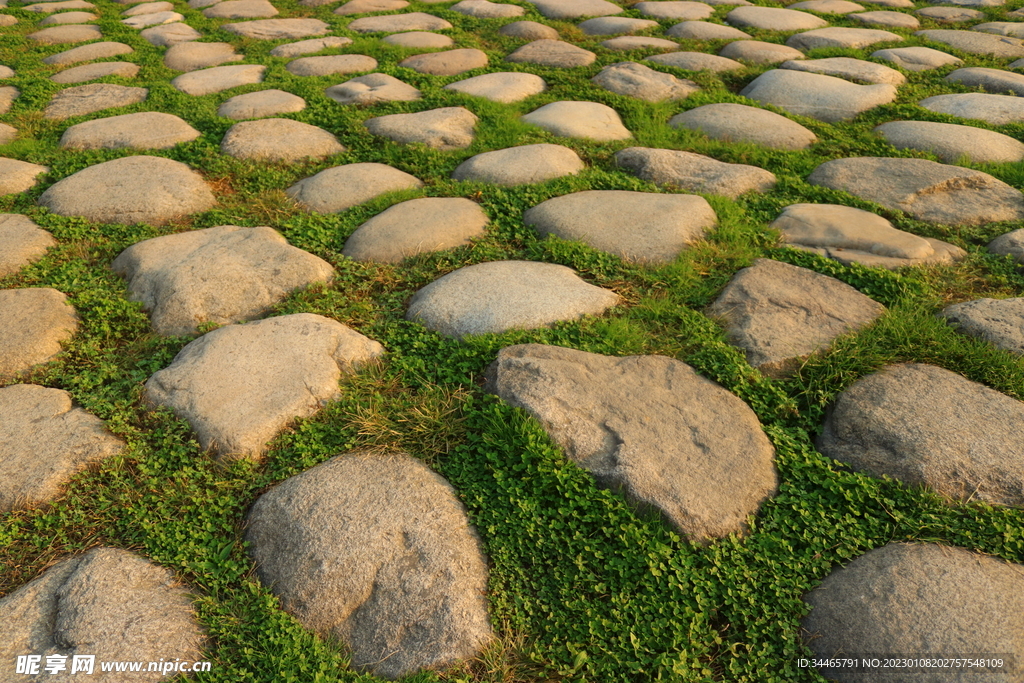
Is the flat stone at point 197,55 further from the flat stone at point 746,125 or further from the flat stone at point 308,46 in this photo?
the flat stone at point 746,125

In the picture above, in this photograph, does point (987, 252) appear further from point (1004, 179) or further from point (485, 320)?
point (485, 320)

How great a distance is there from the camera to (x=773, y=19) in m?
6.92

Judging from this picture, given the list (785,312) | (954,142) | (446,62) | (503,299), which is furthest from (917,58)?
(503,299)

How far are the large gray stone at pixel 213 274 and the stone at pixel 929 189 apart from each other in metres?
2.85

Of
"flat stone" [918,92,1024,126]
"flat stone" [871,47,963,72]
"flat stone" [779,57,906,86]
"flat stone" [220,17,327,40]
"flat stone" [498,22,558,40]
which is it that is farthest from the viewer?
"flat stone" [220,17,327,40]

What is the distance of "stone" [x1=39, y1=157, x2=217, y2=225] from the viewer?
3764mm

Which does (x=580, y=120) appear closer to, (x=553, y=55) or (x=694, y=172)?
(x=694, y=172)

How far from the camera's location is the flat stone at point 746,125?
14.9 feet

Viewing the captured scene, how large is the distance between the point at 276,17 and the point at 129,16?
156cm

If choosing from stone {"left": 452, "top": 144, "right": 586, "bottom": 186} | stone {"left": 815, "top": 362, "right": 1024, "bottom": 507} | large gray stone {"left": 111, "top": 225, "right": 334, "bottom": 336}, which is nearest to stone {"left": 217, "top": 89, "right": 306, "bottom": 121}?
stone {"left": 452, "top": 144, "right": 586, "bottom": 186}

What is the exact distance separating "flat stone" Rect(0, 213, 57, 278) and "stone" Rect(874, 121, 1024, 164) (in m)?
4.77

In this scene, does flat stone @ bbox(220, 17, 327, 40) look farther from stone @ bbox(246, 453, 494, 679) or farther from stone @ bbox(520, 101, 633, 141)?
stone @ bbox(246, 453, 494, 679)

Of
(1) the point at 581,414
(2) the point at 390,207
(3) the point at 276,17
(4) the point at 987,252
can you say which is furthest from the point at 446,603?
(3) the point at 276,17

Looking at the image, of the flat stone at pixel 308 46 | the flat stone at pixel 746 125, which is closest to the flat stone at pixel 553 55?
the flat stone at pixel 746 125
